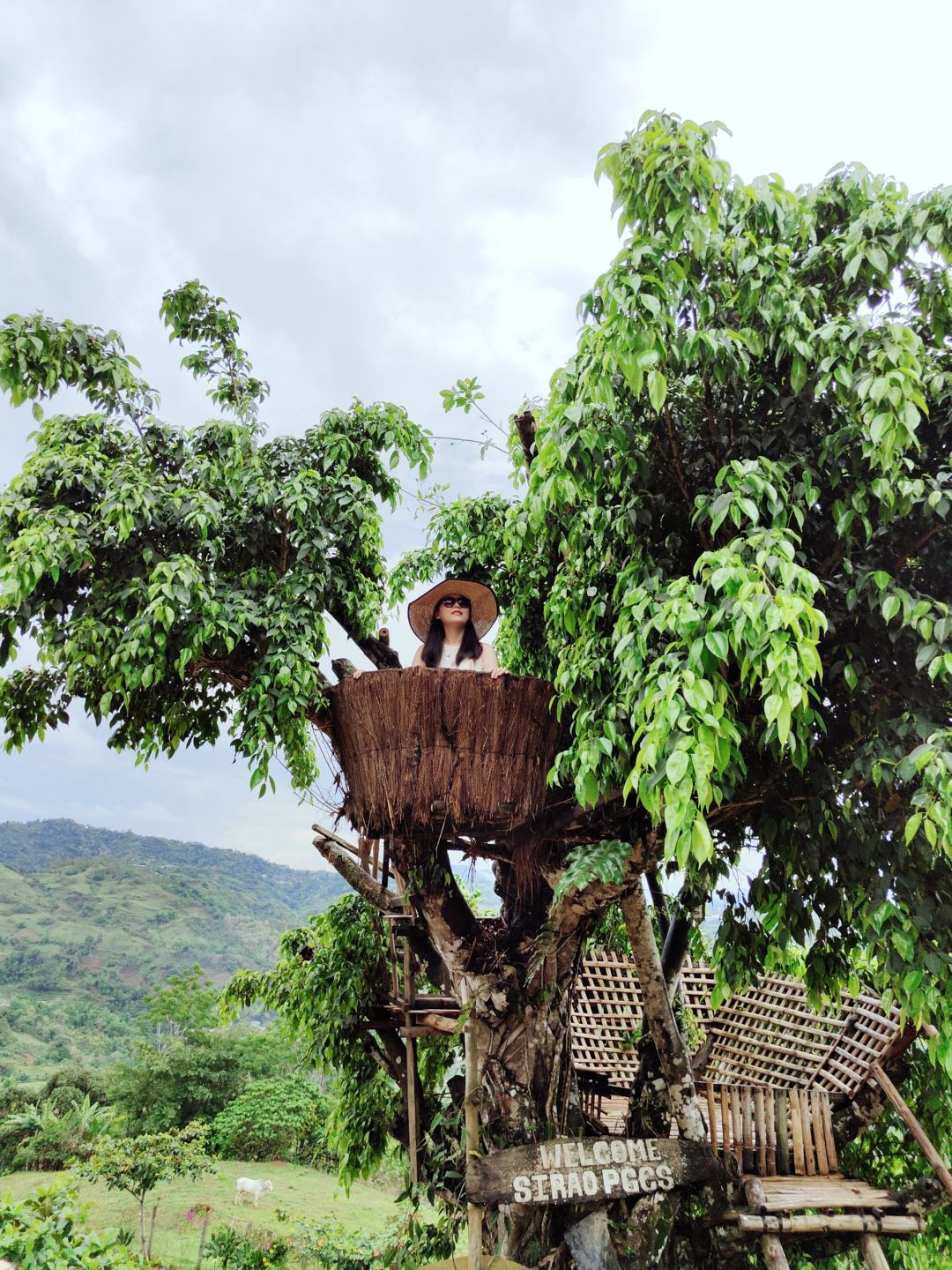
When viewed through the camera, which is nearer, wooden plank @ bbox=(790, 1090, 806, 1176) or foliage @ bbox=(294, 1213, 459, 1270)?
wooden plank @ bbox=(790, 1090, 806, 1176)

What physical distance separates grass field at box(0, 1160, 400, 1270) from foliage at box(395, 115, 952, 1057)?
321 inches

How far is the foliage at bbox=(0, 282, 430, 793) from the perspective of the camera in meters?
3.82

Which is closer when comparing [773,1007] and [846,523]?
[846,523]

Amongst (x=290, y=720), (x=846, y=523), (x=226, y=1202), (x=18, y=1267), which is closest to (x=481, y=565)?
(x=290, y=720)

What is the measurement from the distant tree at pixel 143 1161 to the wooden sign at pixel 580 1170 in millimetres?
5836

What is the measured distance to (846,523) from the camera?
2920 millimetres

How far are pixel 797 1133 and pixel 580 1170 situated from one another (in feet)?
4.41

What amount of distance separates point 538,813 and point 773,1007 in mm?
2481

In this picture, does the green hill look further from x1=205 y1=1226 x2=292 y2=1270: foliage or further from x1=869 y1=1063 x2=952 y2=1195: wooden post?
x1=869 y1=1063 x2=952 y2=1195: wooden post

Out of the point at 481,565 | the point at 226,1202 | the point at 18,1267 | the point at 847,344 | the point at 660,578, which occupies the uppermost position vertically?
the point at 481,565

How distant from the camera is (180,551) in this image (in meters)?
4.25

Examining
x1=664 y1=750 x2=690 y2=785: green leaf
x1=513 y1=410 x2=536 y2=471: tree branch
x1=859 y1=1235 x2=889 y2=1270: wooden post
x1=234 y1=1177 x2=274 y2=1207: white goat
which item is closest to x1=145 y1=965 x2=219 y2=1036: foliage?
x1=234 y1=1177 x2=274 y2=1207: white goat

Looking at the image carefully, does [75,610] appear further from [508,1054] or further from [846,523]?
[846,523]

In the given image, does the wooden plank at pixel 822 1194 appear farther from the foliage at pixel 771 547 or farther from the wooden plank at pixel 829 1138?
the foliage at pixel 771 547
